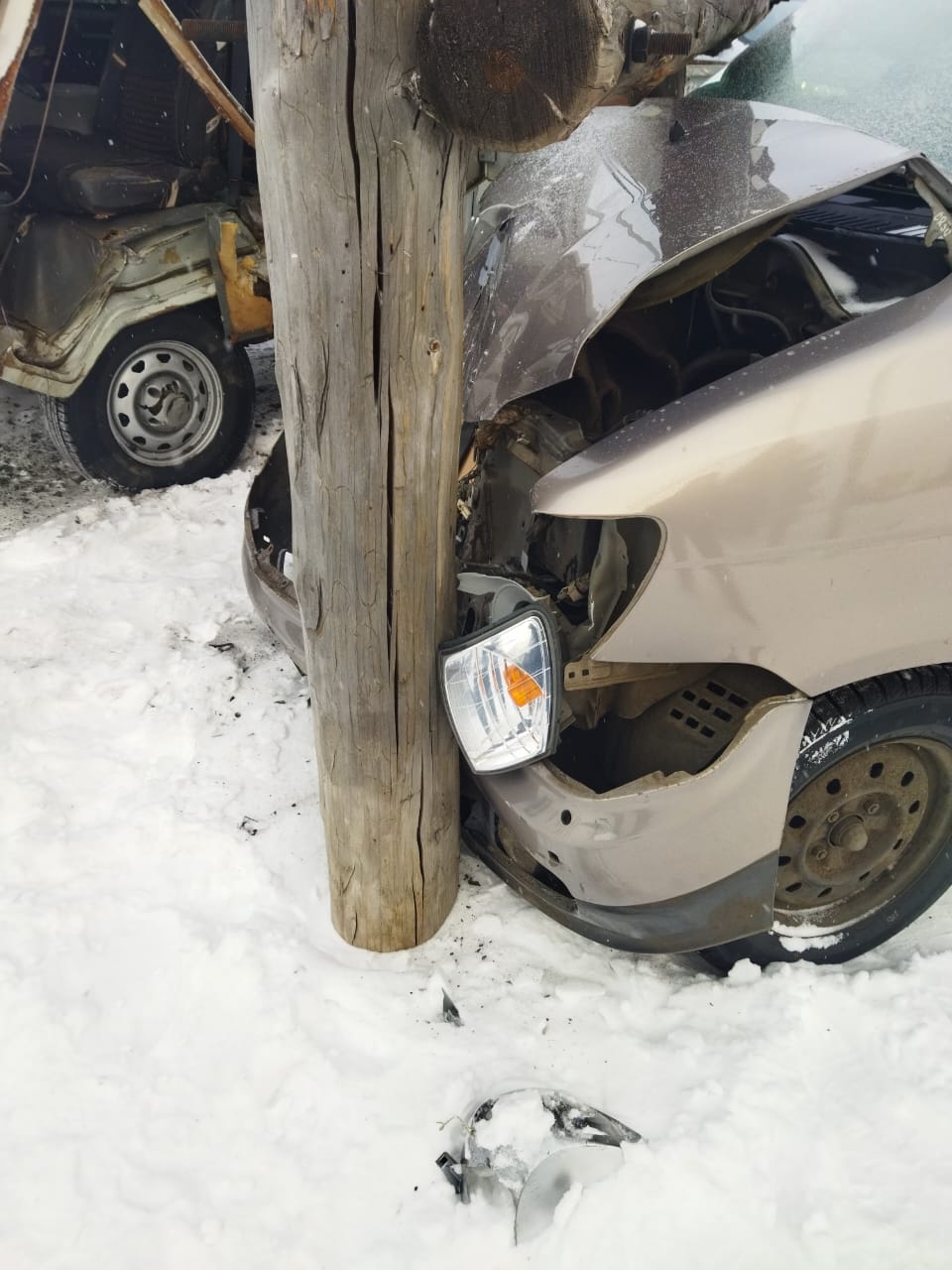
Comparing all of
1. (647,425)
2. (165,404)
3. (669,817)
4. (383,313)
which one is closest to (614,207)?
(647,425)

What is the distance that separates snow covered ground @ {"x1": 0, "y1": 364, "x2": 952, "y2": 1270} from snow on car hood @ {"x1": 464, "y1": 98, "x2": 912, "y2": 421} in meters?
1.36

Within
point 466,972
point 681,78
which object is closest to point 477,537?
point 466,972

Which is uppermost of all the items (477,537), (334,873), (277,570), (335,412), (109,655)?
(335,412)

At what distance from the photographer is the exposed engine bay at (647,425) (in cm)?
192

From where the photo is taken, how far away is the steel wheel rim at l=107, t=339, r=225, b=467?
14.0ft

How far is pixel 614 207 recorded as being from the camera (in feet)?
7.33

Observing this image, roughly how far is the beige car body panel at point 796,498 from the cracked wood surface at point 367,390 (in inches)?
12.1

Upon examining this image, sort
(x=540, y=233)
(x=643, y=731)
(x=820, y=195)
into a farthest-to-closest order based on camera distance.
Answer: (x=540, y=233)
(x=643, y=731)
(x=820, y=195)

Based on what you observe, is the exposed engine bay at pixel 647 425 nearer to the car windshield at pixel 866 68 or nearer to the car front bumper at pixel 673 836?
the car front bumper at pixel 673 836

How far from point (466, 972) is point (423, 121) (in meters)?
1.81

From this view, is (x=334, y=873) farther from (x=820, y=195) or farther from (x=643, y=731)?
(x=820, y=195)

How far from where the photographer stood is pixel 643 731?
2.05 m

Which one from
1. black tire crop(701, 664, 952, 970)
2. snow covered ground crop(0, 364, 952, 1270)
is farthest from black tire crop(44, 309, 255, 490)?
black tire crop(701, 664, 952, 970)

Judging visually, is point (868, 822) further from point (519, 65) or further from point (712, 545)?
point (519, 65)
